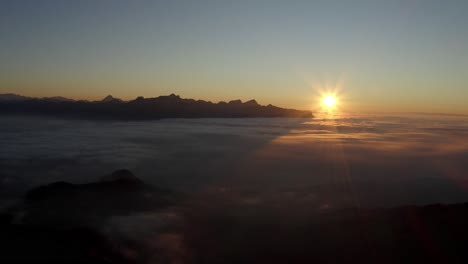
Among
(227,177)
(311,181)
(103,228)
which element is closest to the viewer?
(103,228)

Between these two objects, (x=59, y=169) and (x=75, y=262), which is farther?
(x=59, y=169)

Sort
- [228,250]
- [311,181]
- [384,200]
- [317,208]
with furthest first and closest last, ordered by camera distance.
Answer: [311,181], [384,200], [317,208], [228,250]

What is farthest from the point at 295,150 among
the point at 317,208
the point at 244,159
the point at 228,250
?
the point at 228,250

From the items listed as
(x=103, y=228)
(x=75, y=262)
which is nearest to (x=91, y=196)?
(x=103, y=228)

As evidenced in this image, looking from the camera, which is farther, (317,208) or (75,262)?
(317,208)

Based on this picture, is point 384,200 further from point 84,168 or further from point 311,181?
point 84,168

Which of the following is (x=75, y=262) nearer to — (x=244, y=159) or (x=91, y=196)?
(x=91, y=196)
